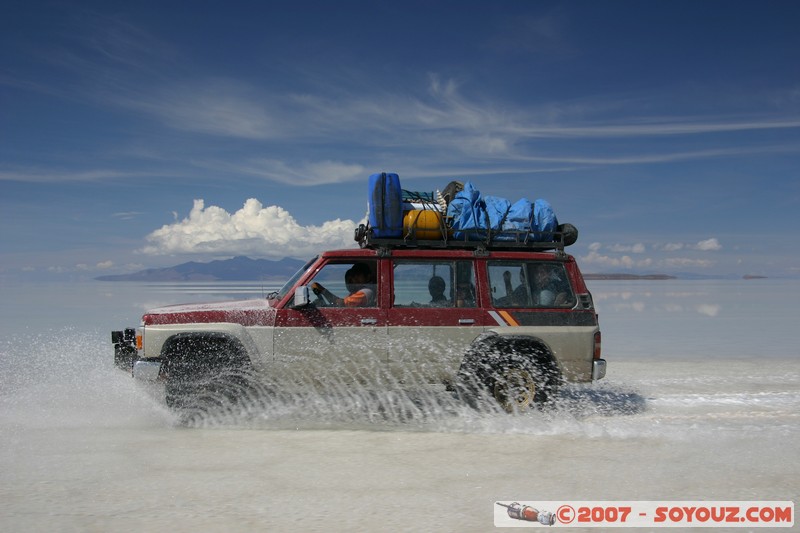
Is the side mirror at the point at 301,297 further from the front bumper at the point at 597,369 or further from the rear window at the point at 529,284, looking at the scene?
the front bumper at the point at 597,369

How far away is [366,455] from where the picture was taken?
5.54 m

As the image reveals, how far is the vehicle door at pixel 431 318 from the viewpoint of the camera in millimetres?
6922

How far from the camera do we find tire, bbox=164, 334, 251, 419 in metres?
6.77

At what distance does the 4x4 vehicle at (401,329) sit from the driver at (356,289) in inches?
0.5

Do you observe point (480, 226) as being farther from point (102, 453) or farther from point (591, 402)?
point (102, 453)

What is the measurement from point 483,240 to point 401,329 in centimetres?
136

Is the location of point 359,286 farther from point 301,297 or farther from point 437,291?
point 437,291

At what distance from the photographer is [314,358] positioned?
680 centimetres

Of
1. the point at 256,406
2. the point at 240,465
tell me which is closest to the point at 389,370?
the point at 256,406

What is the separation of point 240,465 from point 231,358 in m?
1.76

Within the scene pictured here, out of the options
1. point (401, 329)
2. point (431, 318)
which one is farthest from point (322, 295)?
point (431, 318)

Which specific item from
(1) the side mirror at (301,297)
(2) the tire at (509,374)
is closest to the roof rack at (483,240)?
(1) the side mirror at (301,297)

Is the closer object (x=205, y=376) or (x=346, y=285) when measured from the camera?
(x=205, y=376)

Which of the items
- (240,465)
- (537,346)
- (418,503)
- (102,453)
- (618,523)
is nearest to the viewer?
(618,523)
